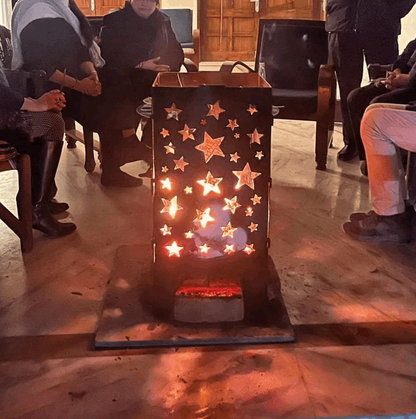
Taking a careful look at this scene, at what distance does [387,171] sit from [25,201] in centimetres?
137

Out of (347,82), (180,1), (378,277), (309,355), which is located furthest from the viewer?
(180,1)

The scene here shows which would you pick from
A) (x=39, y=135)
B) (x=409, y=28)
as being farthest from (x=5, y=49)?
(x=409, y=28)

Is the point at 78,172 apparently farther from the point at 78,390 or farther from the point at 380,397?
the point at 380,397

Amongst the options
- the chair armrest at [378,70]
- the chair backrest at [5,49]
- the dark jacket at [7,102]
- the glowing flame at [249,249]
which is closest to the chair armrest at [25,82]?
the dark jacket at [7,102]

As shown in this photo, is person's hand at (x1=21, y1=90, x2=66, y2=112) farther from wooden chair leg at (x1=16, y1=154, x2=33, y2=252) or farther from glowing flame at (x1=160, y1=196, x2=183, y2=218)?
glowing flame at (x1=160, y1=196, x2=183, y2=218)

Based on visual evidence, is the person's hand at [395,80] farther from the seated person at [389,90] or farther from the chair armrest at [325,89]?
the chair armrest at [325,89]

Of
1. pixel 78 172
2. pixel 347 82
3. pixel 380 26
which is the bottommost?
pixel 78 172

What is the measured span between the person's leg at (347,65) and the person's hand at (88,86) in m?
1.44

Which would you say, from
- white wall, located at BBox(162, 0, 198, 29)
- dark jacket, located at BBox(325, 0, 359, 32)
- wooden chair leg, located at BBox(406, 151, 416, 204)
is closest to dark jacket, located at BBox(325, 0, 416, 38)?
dark jacket, located at BBox(325, 0, 359, 32)

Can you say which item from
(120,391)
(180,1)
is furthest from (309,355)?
(180,1)

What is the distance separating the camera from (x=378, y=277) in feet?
7.21

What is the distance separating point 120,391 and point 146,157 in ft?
6.60

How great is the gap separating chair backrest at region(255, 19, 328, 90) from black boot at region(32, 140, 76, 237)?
1.92 metres

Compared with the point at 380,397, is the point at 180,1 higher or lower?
higher
